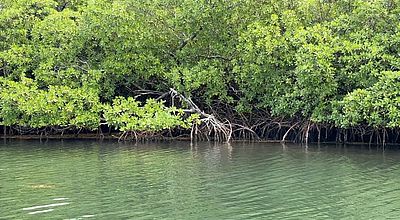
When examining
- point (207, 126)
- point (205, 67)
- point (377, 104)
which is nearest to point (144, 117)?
point (207, 126)

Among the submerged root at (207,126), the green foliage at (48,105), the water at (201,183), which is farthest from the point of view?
the submerged root at (207,126)

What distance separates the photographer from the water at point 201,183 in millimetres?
10180

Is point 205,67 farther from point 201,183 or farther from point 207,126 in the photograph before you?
point 201,183

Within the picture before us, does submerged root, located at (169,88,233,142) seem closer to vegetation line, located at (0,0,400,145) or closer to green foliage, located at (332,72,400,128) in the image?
vegetation line, located at (0,0,400,145)

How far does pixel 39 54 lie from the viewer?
22.4 meters

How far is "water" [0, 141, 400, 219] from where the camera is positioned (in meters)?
10.2

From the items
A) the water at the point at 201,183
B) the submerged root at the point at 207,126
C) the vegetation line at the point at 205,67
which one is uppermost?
the vegetation line at the point at 205,67

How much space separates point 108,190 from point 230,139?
1068 centimetres

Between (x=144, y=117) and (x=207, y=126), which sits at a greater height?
(x=144, y=117)

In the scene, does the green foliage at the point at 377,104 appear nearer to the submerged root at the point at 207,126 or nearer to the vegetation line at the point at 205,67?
the vegetation line at the point at 205,67

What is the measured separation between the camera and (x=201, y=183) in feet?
42.4

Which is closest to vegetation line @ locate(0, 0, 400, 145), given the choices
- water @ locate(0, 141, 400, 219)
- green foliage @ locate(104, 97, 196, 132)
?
green foliage @ locate(104, 97, 196, 132)

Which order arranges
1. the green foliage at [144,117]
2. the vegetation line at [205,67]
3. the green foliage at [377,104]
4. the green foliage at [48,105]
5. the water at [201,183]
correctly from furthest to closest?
the green foliage at [48,105] < the green foliage at [144,117] < the vegetation line at [205,67] < the green foliage at [377,104] < the water at [201,183]

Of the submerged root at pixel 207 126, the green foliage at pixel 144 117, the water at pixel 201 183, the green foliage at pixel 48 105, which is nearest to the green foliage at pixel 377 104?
the water at pixel 201 183
